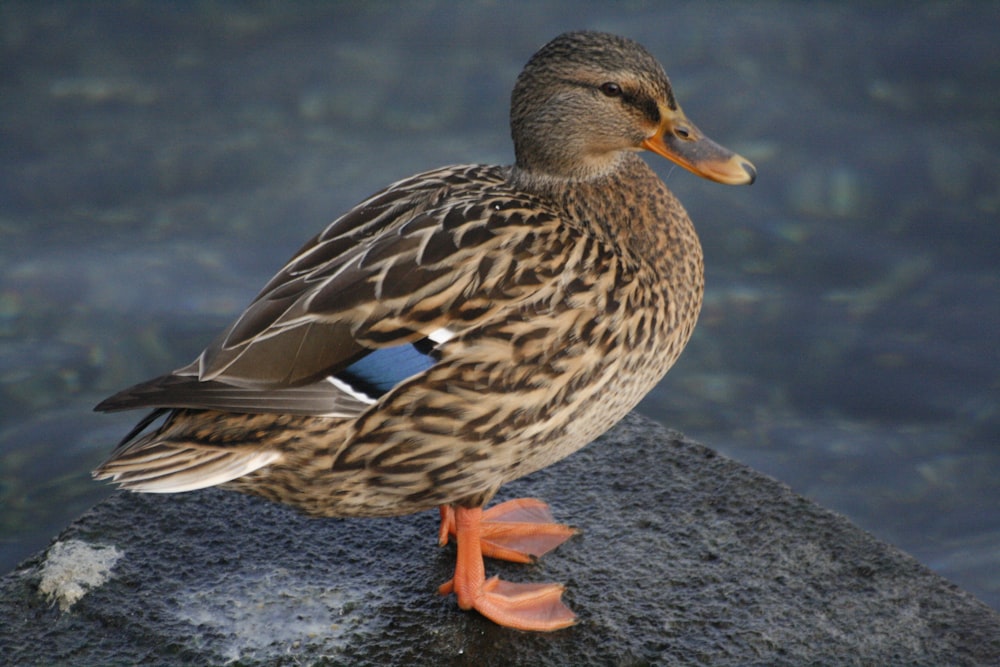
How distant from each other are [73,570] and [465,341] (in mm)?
1624

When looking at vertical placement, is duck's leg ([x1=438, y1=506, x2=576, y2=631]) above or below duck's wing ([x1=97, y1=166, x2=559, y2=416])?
below

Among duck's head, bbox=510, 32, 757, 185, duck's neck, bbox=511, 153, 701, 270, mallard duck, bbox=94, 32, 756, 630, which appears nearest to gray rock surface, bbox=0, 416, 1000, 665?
mallard duck, bbox=94, 32, 756, 630

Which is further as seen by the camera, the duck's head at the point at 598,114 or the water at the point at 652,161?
the water at the point at 652,161

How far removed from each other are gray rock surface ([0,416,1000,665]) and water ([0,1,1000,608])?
159cm

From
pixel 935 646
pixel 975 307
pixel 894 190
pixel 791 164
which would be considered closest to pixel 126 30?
pixel 791 164

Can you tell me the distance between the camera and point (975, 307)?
271 inches

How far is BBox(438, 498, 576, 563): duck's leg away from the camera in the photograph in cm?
459

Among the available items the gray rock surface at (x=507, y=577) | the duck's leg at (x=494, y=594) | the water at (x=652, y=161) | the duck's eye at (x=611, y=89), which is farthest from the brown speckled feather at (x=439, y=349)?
the water at (x=652, y=161)

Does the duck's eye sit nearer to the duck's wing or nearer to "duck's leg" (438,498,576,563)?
the duck's wing

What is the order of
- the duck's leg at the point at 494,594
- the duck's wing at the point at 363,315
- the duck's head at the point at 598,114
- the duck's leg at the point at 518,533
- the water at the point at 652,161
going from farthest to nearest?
the water at the point at 652,161
the duck's leg at the point at 518,533
the duck's head at the point at 598,114
the duck's leg at the point at 494,594
the duck's wing at the point at 363,315

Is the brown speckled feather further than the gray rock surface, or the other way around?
the gray rock surface

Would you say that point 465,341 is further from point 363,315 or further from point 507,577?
point 507,577

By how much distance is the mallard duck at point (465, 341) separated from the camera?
3.85 metres

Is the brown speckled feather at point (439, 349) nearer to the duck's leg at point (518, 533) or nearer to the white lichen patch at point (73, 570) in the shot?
the duck's leg at point (518, 533)
